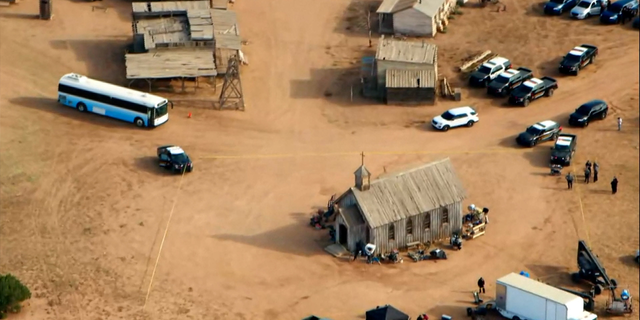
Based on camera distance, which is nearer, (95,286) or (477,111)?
(95,286)

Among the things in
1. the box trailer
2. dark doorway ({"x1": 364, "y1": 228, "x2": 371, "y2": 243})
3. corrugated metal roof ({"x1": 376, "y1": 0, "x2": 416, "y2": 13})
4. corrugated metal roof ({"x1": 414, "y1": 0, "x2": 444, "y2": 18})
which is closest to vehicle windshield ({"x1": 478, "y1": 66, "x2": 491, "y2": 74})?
corrugated metal roof ({"x1": 414, "y1": 0, "x2": 444, "y2": 18})

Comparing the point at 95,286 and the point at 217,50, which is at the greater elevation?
the point at 217,50

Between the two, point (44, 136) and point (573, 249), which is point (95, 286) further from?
point (573, 249)

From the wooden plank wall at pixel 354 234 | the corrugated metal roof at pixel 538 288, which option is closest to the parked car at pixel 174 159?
the wooden plank wall at pixel 354 234

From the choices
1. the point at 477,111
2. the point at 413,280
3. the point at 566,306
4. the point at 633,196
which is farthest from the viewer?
the point at 477,111

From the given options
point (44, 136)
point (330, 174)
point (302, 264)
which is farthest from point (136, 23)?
point (302, 264)

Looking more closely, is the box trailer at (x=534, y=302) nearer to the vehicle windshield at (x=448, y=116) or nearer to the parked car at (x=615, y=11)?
the vehicle windshield at (x=448, y=116)

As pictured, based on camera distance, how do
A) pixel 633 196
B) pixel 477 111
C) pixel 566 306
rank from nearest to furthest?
pixel 566 306, pixel 633 196, pixel 477 111
